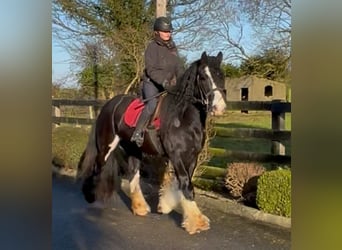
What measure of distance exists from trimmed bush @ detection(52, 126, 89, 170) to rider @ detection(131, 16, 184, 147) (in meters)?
2.67

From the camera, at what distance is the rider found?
3871 mm

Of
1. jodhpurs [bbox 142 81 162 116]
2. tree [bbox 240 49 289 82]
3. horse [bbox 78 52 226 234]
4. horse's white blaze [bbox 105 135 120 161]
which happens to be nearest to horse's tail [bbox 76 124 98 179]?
horse [bbox 78 52 226 234]

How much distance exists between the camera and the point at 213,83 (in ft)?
11.3

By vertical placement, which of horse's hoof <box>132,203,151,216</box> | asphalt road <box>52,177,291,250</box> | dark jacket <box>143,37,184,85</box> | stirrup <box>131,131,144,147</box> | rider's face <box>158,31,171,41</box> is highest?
rider's face <box>158,31,171,41</box>

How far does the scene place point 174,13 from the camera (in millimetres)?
7227

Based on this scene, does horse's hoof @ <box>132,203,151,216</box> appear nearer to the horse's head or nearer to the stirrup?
the stirrup

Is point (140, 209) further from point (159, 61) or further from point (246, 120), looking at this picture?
point (246, 120)

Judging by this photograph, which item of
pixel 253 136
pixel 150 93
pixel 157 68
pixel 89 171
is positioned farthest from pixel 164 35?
pixel 89 171

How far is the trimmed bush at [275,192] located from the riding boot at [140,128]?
41.9 inches
